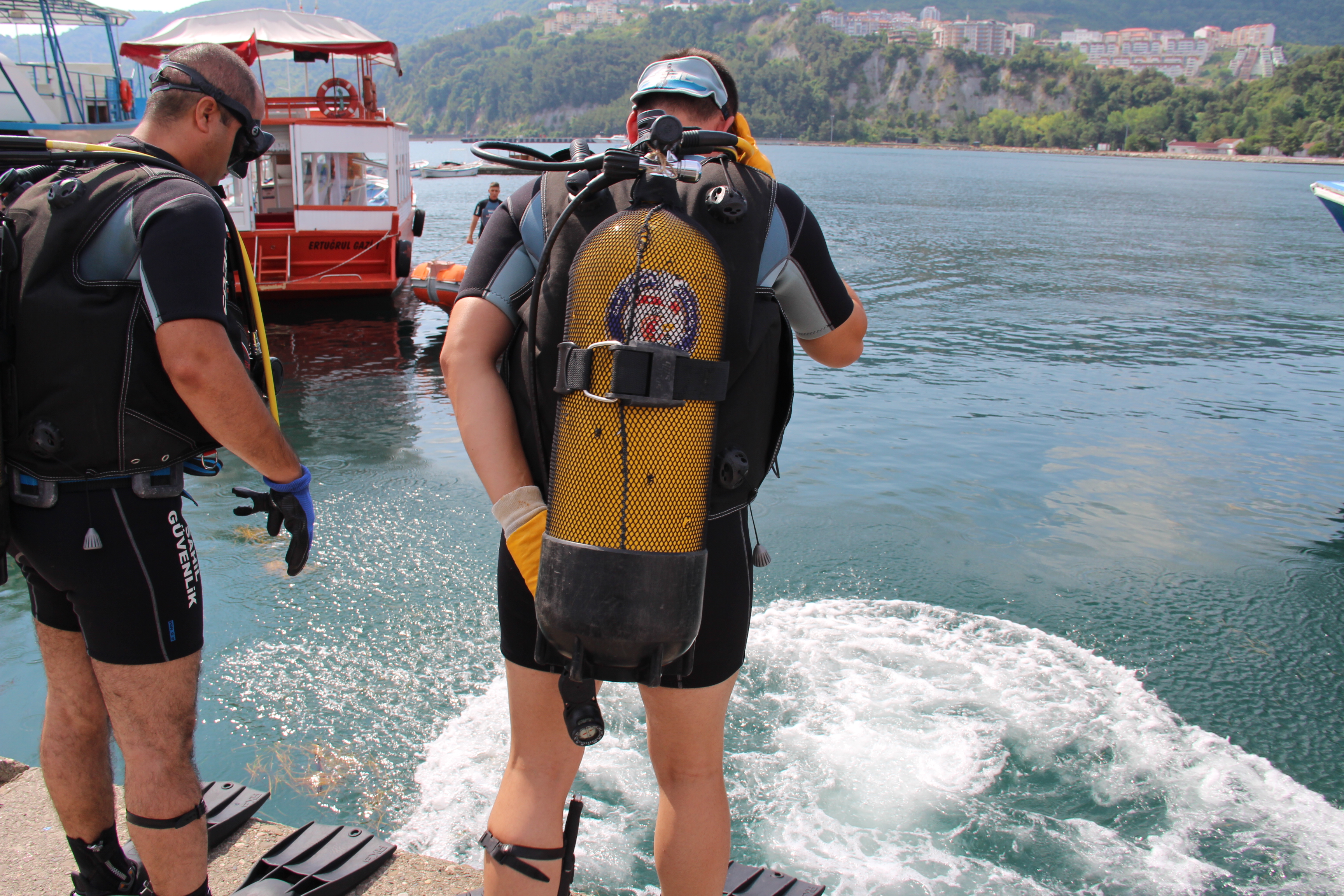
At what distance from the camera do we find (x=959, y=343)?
1563 cm

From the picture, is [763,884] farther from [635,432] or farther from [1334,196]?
[1334,196]

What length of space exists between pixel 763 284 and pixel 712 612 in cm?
67

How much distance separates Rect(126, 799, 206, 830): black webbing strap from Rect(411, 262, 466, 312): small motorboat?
44.7 ft

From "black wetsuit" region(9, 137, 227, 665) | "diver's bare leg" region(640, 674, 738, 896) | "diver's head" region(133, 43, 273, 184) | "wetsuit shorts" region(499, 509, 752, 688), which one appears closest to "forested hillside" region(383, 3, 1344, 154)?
"diver's head" region(133, 43, 273, 184)

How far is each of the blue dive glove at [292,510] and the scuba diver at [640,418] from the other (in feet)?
2.51

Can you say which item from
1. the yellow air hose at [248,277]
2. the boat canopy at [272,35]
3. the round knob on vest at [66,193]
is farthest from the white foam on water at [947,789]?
the boat canopy at [272,35]

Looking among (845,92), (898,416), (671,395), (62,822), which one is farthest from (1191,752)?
(845,92)

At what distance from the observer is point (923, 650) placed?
15.5 ft

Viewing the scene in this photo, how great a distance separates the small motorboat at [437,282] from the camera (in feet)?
50.9

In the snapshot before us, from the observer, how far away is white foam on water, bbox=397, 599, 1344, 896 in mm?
3182

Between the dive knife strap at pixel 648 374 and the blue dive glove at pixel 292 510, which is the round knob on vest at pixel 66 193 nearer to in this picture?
the blue dive glove at pixel 292 510

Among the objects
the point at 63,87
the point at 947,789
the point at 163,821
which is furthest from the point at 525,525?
the point at 63,87

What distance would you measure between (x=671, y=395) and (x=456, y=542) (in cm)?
477

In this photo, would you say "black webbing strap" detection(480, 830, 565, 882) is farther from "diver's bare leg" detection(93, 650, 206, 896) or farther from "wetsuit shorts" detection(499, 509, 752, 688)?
"diver's bare leg" detection(93, 650, 206, 896)
